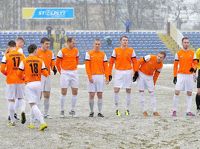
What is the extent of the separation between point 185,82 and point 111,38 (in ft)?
124

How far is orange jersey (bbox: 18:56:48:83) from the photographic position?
11836mm

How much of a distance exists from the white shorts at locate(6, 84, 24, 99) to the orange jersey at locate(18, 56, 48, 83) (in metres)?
1.02

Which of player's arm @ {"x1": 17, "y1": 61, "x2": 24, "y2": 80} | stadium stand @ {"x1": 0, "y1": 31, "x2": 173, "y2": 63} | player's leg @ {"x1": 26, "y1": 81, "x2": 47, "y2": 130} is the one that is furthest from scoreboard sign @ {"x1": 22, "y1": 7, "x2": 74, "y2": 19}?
player's leg @ {"x1": 26, "y1": 81, "x2": 47, "y2": 130}

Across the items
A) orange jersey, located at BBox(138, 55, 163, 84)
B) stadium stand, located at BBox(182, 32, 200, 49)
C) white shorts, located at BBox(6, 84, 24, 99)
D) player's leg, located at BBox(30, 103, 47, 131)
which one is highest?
stadium stand, located at BBox(182, 32, 200, 49)

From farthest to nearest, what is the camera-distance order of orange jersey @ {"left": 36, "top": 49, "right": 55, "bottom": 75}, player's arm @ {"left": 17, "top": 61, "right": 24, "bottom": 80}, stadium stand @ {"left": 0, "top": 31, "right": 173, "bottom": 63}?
stadium stand @ {"left": 0, "top": 31, "right": 173, "bottom": 63} → orange jersey @ {"left": 36, "top": 49, "right": 55, "bottom": 75} → player's arm @ {"left": 17, "top": 61, "right": 24, "bottom": 80}

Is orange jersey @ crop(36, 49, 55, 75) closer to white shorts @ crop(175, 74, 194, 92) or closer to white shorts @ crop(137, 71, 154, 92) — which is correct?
white shorts @ crop(137, 71, 154, 92)

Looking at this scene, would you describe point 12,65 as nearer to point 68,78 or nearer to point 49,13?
point 68,78

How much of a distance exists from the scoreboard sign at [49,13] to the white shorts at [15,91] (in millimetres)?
45350

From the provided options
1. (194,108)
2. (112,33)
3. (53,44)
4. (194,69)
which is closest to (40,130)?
(194,69)

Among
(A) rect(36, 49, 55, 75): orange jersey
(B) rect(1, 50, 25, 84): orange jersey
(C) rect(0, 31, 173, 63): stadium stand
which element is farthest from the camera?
(C) rect(0, 31, 173, 63): stadium stand

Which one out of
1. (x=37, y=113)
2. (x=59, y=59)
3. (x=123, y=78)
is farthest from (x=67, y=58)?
(x=37, y=113)

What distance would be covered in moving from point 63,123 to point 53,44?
120 ft

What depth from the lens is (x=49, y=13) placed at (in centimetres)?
5806

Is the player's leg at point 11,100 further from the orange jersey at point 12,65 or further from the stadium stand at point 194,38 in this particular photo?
the stadium stand at point 194,38
